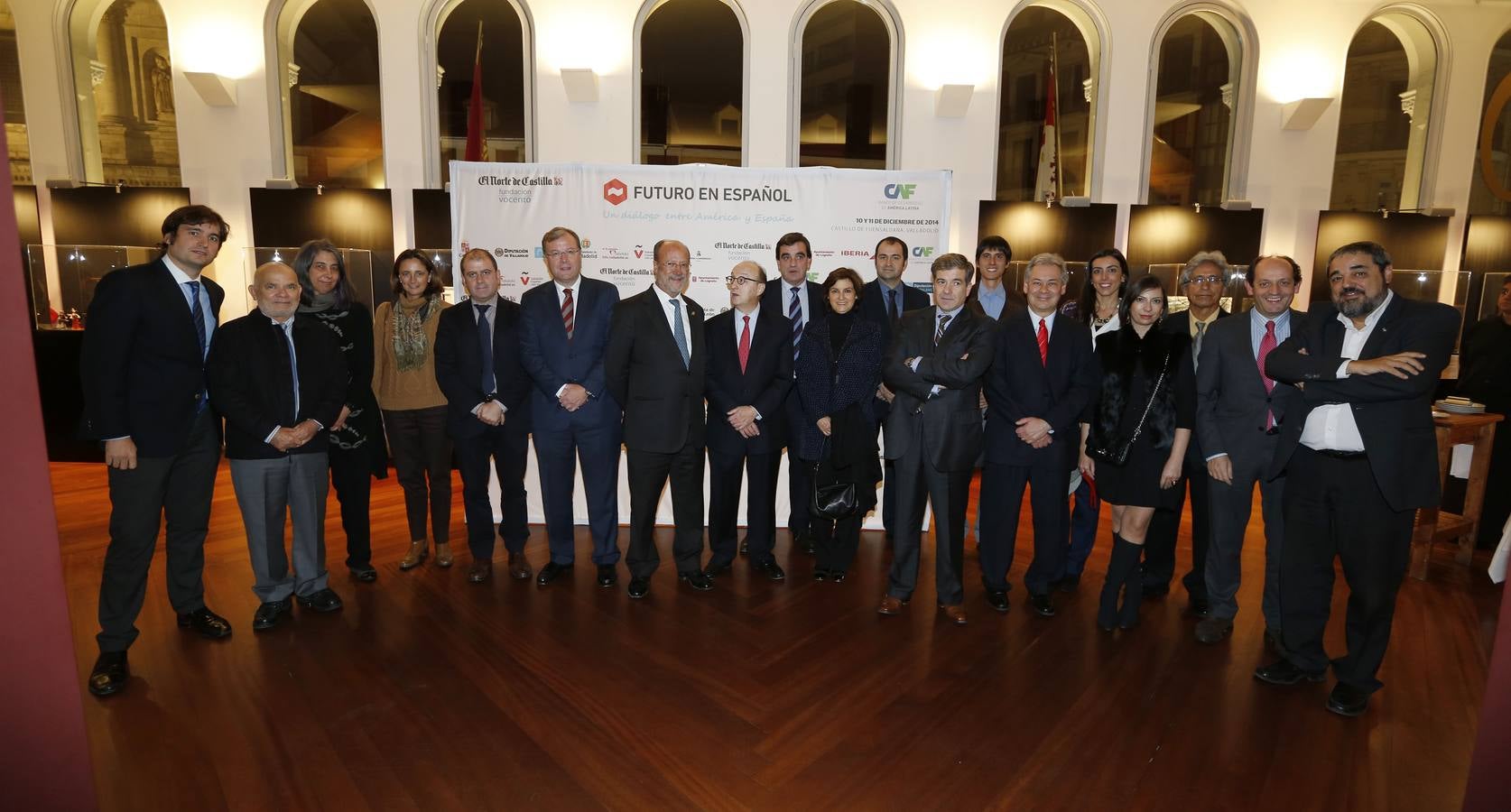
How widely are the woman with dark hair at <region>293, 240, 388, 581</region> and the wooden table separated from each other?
540cm

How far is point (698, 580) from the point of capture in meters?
3.87

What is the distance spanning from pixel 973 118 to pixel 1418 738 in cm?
601

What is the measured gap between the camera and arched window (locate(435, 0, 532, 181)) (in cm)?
725

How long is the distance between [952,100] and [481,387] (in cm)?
528

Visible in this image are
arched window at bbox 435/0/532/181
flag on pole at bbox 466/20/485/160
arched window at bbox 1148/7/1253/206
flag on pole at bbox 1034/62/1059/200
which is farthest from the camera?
flag on pole at bbox 1034/62/1059/200

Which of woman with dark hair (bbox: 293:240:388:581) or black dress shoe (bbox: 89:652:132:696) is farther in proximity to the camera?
woman with dark hair (bbox: 293:240:388:581)

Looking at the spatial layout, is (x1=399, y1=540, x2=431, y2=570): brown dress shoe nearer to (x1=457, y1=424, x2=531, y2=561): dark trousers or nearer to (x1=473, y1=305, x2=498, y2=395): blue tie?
(x1=457, y1=424, x2=531, y2=561): dark trousers

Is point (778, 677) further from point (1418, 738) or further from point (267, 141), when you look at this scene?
point (267, 141)

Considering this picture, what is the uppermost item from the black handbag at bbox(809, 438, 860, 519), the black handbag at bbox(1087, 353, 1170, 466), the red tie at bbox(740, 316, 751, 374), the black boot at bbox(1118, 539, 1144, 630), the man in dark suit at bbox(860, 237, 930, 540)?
the man in dark suit at bbox(860, 237, 930, 540)

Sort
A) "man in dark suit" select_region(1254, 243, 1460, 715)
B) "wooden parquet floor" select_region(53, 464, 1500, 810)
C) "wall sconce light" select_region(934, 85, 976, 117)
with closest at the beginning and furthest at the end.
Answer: "wooden parquet floor" select_region(53, 464, 1500, 810) < "man in dark suit" select_region(1254, 243, 1460, 715) < "wall sconce light" select_region(934, 85, 976, 117)

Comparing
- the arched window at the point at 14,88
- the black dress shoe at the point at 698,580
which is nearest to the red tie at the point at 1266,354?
the black dress shoe at the point at 698,580

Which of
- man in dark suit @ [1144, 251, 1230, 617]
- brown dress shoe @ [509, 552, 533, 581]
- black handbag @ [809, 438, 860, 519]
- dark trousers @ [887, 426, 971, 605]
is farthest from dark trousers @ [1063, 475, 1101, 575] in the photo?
brown dress shoe @ [509, 552, 533, 581]

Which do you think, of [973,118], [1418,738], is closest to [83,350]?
[1418,738]

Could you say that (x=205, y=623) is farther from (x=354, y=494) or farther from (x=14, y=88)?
(x=14, y=88)
